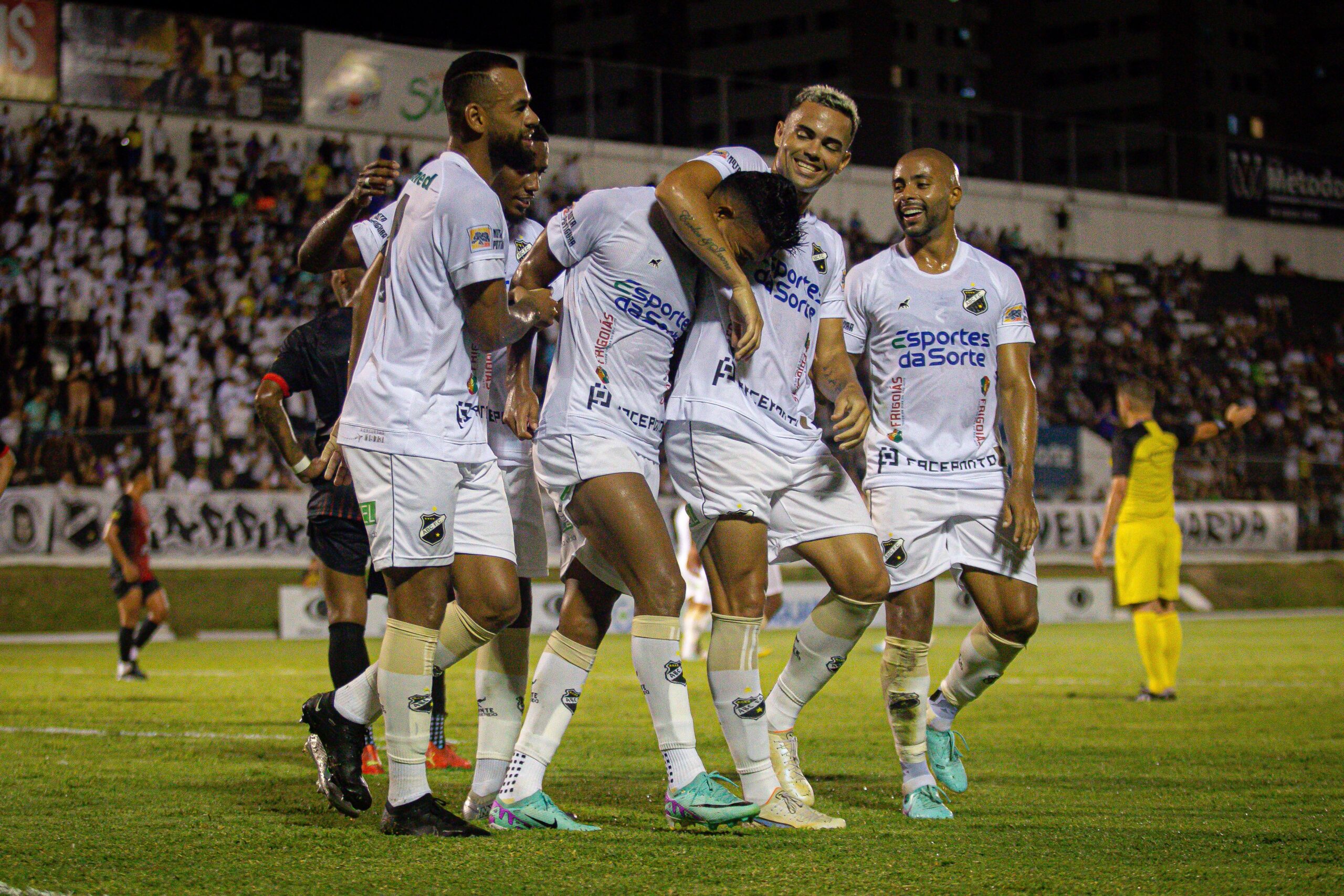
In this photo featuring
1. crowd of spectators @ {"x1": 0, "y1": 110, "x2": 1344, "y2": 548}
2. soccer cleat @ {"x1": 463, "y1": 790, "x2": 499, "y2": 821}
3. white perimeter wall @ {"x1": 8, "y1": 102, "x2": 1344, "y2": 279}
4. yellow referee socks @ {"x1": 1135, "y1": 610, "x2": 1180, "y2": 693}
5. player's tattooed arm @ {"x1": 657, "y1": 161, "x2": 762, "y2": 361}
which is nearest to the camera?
player's tattooed arm @ {"x1": 657, "y1": 161, "x2": 762, "y2": 361}

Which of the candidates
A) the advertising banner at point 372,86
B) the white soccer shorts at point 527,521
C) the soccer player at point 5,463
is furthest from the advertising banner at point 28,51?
the white soccer shorts at point 527,521

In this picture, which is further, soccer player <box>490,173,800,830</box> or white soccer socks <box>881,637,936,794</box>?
white soccer socks <box>881,637,936,794</box>

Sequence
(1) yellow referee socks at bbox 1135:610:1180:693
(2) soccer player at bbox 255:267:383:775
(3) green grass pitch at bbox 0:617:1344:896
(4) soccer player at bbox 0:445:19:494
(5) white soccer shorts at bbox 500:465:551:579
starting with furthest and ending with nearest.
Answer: (1) yellow referee socks at bbox 1135:610:1180:693
(4) soccer player at bbox 0:445:19:494
(2) soccer player at bbox 255:267:383:775
(5) white soccer shorts at bbox 500:465:551:579
(3) green grass pitch at bbox 0:617:1344:896

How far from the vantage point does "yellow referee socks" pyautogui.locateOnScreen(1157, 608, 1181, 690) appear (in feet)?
34.6

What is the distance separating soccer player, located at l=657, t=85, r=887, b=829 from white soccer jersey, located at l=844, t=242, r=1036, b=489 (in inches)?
17.6

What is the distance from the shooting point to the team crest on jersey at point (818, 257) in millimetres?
5492

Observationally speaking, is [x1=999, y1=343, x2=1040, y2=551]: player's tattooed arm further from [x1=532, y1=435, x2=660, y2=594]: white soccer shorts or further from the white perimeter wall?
the white perimeter wall

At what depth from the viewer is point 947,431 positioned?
5965 mm

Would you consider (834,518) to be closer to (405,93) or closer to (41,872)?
(41,872)

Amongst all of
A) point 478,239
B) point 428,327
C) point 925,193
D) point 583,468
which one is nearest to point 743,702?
point 583,468

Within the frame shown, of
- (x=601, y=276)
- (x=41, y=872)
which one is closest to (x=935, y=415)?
(x=601, y=276)

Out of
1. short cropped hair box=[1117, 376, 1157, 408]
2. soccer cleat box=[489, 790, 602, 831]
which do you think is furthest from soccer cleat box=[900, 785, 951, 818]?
short cropped hair box=[1117, 376, 1157, 408]

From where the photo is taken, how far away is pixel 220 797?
560 cm

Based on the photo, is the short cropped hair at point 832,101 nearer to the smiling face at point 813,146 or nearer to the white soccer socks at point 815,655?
the smiling face at point 813,146
